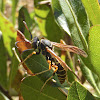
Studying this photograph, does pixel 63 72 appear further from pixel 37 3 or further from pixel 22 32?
pixel 37 3

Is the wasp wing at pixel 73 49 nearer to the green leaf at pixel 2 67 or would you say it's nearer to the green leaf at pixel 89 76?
the green leaf at pixel 89 76

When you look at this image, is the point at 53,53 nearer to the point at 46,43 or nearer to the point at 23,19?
the point at 46,43

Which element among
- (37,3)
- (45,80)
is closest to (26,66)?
(45,80)

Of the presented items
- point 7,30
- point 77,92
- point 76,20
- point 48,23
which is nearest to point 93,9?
point 76,20

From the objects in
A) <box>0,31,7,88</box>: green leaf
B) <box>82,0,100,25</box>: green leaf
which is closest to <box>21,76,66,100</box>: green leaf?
<box>82,0,100,25</box>: green leaf

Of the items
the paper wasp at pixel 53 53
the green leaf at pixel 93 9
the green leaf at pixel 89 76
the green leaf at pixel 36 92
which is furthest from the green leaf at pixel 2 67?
the green leaf at pixel 93 9

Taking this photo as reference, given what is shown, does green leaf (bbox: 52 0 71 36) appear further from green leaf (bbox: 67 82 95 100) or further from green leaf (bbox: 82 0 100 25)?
green leaf (bbox: 67 82 95 100)
